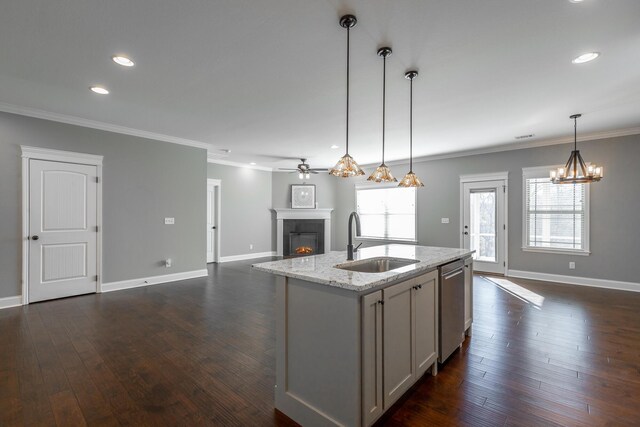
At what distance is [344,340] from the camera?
1.60 metres

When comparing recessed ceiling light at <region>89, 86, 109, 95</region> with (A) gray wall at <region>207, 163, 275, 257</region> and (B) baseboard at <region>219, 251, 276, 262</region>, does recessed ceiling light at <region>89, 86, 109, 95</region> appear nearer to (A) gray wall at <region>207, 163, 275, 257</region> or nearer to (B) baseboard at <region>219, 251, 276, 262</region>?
(A) gray wall at <region>207, 163, 275, 257</region>

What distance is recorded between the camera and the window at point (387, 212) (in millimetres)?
7617

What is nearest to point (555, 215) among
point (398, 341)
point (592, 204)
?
point (592, 204)

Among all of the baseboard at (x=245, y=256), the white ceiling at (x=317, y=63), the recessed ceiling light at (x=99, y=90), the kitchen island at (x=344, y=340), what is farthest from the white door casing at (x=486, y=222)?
the recessed ceiling light at (x=99, y=90)

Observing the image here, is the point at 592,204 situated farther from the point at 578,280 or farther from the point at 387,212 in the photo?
the point at 387,212

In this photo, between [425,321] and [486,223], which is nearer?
[425,321]

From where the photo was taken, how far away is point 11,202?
391 centimetres

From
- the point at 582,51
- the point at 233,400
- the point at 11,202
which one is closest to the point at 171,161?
the point at 11,202

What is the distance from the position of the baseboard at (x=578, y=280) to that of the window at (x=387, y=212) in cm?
240

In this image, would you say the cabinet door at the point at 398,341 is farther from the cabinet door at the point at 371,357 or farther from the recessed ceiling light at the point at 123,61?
the recessed ceiling light at the point at 123,61

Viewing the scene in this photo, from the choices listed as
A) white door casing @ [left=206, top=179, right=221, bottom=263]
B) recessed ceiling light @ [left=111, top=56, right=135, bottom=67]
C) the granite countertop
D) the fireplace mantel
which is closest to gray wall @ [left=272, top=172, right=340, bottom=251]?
the fireplace mantel

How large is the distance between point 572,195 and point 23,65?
7804mm

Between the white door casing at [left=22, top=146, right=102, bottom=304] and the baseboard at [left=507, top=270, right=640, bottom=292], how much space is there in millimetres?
7540

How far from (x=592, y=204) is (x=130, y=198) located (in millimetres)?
7891
